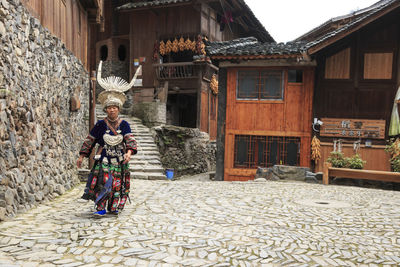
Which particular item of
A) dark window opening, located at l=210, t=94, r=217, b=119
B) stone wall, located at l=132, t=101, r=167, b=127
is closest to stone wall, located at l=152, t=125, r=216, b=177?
stone wall, located at l=132, t=101, r=167, b=127

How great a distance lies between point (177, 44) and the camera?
18938mm

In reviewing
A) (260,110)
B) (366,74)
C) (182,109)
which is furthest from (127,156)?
(182,109)

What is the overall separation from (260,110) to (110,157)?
8347 millimetres

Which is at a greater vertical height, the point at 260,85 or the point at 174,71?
the point at 174,71

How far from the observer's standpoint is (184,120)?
23.2 m

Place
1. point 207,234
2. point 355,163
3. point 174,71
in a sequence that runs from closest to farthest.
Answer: point 207,234 < point 355,163 < point 174,71

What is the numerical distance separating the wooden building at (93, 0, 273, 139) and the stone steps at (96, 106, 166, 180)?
197 cm

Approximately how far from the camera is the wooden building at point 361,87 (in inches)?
463

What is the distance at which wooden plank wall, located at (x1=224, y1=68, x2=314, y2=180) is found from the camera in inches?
491

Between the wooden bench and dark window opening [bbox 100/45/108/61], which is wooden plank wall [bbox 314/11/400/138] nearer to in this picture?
the wooden bench

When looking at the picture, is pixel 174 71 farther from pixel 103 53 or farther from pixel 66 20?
pixel 66 20

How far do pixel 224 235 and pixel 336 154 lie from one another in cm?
780

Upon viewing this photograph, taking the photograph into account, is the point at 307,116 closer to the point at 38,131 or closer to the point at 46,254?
the point at 38,131

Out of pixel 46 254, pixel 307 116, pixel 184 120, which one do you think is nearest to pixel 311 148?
pixel 307 116
